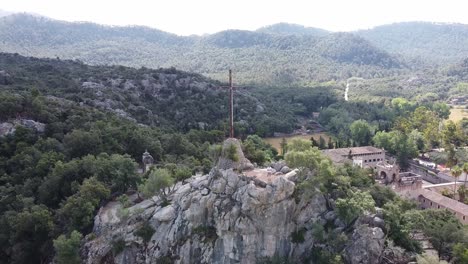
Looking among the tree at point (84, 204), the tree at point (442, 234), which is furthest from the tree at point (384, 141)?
the tree at point (84, 204)

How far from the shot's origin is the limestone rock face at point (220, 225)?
3984cm

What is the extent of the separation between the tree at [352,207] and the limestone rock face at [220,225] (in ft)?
6.76

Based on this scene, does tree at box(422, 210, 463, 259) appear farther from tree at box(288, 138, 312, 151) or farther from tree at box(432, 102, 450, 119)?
tree at box(432, 102, 450, 119)

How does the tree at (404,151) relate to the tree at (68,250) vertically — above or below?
below

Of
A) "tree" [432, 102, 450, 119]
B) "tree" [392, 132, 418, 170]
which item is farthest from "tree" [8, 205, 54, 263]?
"tree" [432, 102, 450, 119]

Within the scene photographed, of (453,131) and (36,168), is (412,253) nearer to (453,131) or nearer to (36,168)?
(36,168)

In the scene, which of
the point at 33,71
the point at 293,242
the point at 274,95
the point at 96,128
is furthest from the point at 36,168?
the point at 274,95

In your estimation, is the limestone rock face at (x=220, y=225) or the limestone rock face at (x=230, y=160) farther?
the limestone rock face at (x=230, y=160)

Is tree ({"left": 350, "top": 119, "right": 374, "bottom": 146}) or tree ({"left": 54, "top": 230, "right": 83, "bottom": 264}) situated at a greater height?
tree ({"left": 54, "top": 230, "right": 83, "bottom": 264})

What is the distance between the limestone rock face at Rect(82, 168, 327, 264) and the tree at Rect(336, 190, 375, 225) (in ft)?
6.76

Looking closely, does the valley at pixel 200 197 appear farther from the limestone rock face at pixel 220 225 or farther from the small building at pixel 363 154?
the small building at pixel 363 154

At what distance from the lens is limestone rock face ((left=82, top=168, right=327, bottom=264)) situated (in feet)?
Answer: 131

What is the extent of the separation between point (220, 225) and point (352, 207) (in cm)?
1225

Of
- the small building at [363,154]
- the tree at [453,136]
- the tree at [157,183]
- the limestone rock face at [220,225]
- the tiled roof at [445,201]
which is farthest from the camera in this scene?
the tree at [453,136]
